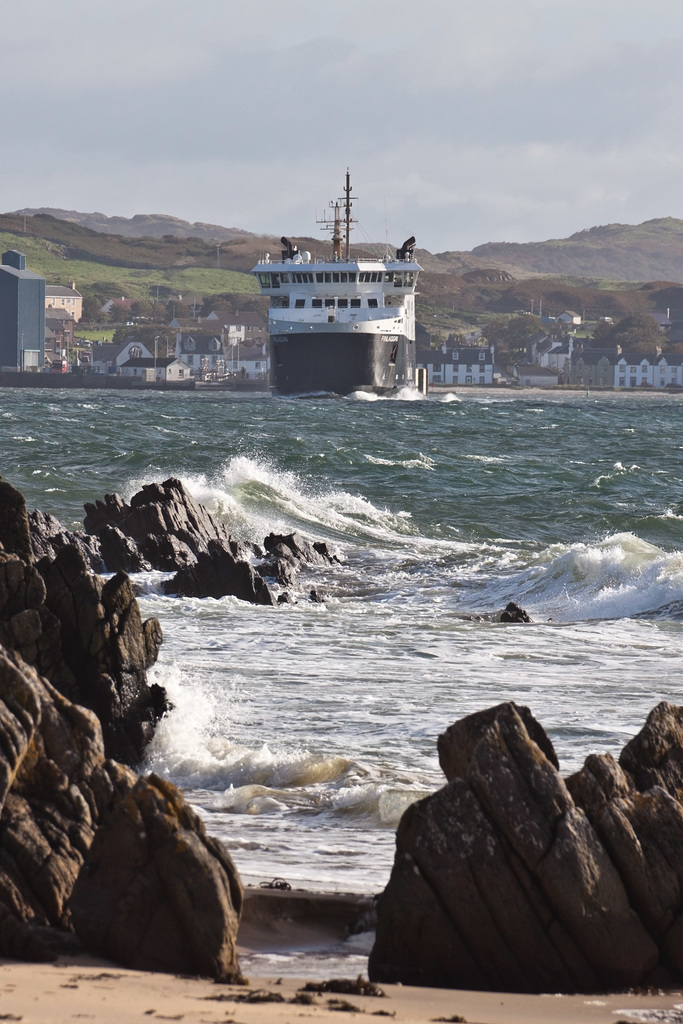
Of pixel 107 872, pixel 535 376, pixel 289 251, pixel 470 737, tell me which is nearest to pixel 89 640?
pixel 470 737

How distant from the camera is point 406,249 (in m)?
88.9

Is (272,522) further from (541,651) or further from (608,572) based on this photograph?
(541,651)

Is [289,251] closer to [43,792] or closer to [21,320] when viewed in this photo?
→ [21,320]

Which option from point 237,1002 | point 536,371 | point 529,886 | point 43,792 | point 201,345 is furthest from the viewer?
point 201,345

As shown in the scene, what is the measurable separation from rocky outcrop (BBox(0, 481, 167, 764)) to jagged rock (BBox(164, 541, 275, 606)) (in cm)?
717

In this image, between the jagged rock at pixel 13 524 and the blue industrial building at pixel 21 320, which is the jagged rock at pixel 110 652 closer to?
the jagged rock at pixel 13 524

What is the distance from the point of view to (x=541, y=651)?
1273 cm

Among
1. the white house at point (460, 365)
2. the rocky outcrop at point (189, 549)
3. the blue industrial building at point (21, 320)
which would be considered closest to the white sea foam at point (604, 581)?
the rocky outcrop at point (189, 549)

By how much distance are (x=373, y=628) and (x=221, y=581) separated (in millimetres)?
2840

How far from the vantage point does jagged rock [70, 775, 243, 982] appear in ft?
16.0

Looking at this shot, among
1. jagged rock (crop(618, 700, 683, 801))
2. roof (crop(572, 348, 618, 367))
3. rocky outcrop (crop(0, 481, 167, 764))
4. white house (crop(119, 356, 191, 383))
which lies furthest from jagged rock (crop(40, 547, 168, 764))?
roof (crop(572, 348, 618, 367))

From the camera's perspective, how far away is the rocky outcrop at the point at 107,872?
16.0ft

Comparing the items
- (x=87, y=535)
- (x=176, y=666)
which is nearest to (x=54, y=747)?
(x=176, y=666)

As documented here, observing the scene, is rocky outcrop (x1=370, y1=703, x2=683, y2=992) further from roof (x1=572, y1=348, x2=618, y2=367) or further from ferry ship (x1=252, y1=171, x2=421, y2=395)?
roof (x1=572, y1=348, x2=618, y2=367)
